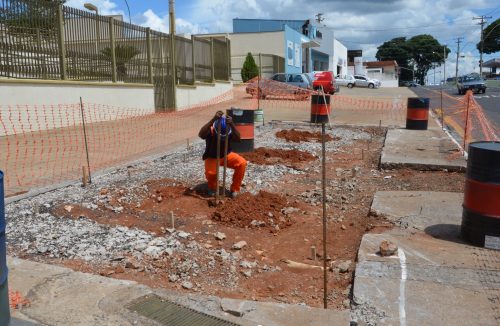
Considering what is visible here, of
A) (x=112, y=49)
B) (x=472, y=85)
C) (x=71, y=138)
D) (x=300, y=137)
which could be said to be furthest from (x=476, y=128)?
(x=472, y=85)

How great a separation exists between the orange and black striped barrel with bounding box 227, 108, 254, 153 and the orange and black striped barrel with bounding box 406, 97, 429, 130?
254 inches

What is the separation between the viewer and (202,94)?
80.5ft

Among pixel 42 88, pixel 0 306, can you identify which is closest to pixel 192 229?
pixel 0 306

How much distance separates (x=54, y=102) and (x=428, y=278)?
12.2 metres

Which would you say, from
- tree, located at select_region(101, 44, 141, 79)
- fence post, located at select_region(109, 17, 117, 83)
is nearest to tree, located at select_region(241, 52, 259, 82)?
tree, located at select_region(101, 44, 141, 79)

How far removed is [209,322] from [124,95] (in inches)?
594

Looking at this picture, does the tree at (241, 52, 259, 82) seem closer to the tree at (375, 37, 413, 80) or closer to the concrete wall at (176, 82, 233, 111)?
the concrete wall at (176, 82, 233, 111)

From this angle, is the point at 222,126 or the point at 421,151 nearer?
the point at 222,126

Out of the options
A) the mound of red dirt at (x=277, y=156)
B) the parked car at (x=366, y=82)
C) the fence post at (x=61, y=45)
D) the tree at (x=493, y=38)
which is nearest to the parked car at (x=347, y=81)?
the parked car at (x=366, y=82)

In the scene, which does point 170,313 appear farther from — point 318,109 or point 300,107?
point 300,107

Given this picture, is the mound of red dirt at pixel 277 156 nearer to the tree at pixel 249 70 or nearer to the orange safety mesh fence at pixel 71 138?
the orange safety mesh fence at pixel 71 138

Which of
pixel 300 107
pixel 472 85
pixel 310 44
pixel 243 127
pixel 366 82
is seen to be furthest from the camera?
pixel 310 44

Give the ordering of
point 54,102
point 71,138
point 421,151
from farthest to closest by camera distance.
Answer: point 54,102 < point 71,138 < point 421,151

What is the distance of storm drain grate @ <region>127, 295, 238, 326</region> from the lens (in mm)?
3451
